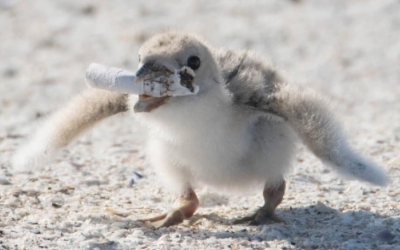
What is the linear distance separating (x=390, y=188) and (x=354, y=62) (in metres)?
3.71

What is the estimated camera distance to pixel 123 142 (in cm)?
654

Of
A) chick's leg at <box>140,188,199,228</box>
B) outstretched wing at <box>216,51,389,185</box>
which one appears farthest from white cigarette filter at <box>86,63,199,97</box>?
chick's leg at <box>140,188,199,228</box>

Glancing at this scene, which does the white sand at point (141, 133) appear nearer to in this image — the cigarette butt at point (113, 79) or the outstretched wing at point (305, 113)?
the outstretched wing at point (305, 113)

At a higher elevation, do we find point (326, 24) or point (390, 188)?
point (326, 24)

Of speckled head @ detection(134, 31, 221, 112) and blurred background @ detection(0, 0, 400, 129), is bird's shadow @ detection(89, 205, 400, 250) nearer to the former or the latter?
speckled head @ detection(134, 31, 221, 112)

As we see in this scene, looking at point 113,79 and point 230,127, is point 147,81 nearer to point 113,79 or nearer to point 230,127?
point 113,79

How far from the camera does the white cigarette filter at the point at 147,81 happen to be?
4.21m

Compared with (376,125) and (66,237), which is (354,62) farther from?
(66,237)

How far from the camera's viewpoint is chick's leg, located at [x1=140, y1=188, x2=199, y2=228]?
458 centimetres

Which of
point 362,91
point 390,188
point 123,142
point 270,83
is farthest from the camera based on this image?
point 362,91

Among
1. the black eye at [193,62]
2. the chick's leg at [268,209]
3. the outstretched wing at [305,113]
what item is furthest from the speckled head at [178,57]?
the chick's leg at [268,209]

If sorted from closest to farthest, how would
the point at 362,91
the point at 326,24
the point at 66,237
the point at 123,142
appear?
1. the point at 66,237
2. the point at 123,142
3. the point at 362,91
4. the point at 326,24

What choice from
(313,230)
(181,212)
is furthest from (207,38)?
(313,230)

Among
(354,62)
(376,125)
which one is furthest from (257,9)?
(376,125)
